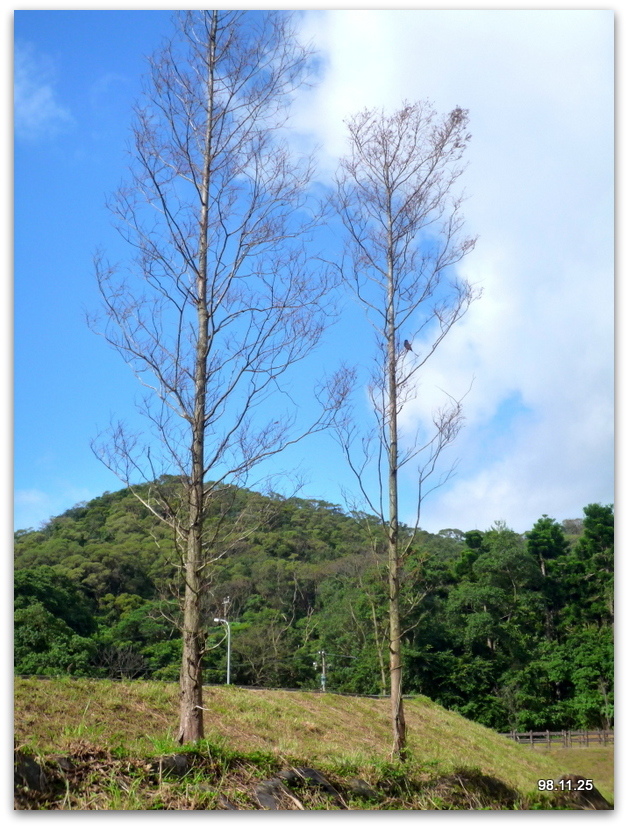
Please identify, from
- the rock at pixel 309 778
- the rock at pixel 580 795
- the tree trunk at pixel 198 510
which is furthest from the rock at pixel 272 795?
the rock at pixel 580 795

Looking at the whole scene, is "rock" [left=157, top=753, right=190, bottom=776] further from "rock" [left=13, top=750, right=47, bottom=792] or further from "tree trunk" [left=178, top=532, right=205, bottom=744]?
"rock" [left=13, top=750, right=47, bottom=792]

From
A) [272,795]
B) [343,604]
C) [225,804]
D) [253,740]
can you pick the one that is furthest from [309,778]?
[343,604]

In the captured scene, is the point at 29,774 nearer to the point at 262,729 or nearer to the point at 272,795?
the point at 272,795

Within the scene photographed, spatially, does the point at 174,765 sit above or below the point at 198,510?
below

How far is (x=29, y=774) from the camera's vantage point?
10.3ft

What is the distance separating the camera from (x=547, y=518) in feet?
21.9

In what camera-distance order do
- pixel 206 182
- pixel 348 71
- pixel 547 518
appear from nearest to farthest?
1. pixel 206 182
2. pixel 348 71
3. pixel 547 518

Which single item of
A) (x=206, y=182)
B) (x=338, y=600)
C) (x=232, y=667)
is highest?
(x=206, y=182)

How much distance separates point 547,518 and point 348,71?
4401mm

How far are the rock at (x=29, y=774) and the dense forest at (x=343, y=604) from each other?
1.15m

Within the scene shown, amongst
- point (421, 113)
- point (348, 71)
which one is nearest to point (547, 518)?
point (421, 113)

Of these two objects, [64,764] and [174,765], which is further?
[174,765]

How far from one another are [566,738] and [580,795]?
5.23 feet

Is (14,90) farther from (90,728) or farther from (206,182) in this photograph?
(90,728)
